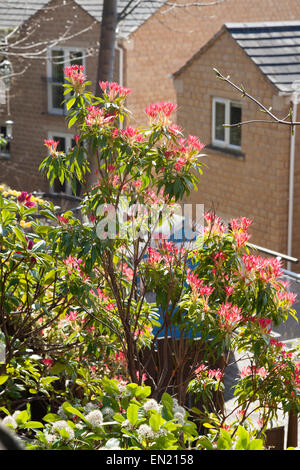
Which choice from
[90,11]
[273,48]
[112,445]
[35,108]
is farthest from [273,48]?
[112,445]

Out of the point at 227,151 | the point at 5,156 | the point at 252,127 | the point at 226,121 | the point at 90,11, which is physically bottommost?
the point at 5,156

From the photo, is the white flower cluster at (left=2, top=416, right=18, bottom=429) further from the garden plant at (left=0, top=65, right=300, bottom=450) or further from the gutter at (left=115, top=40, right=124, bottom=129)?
the gutter at (left=115, top=40, right=124, bottom=129)

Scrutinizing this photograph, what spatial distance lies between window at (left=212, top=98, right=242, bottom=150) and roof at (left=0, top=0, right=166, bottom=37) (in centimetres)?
424

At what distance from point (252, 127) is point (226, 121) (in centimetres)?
126

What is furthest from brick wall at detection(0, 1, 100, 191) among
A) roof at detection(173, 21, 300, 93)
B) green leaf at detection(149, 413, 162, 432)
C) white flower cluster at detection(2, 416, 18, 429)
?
green leaf at detection(149, 413, 162, 432)

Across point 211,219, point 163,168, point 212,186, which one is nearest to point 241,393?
point 211,219

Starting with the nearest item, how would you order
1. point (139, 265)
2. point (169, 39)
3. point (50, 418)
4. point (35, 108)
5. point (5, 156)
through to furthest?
point (50, 418) → point (139, 265) → point (169, 39) → point (35, 108) → point (5, 156)

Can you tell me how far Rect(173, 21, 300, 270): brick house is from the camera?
49.8 feet

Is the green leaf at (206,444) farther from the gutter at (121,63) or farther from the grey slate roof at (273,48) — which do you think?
the gutter at (121,63)

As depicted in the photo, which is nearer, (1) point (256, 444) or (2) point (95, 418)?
(1) point (256, 444)

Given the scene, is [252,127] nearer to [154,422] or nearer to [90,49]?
[90,49]

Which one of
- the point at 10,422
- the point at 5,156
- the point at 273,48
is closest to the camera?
the point at 10,422

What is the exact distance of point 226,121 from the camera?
55.3 ft
